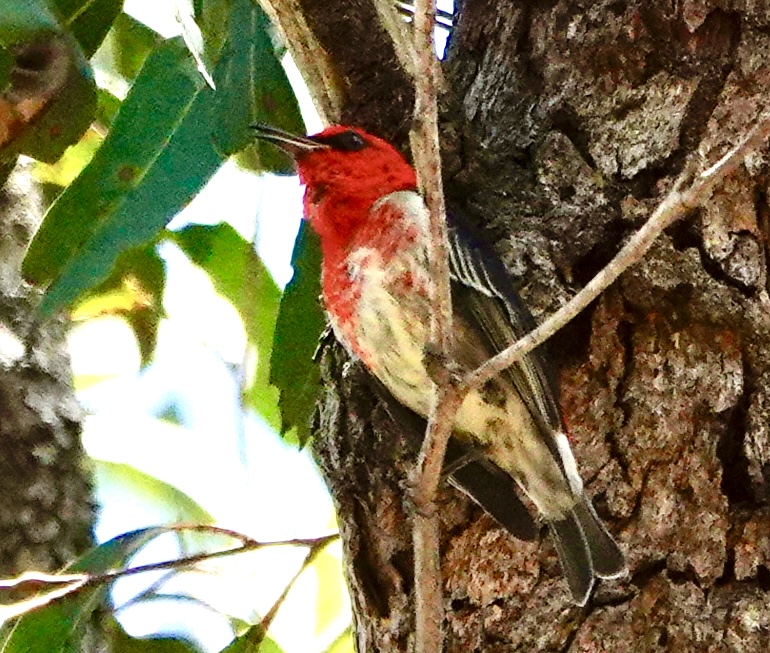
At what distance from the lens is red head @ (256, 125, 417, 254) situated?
73.4 inches

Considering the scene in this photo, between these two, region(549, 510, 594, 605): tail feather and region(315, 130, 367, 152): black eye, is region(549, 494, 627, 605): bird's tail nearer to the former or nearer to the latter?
region(549, 510, 594, 605): tail feather

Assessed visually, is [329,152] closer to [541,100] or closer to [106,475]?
[541,100]

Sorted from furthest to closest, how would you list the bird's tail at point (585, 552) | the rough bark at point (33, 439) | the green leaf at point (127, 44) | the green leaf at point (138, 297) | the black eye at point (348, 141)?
the green leaf at point (127, 44) → the green leaf at point (138, 297) → the rough bark at point (33, 439) → the black eye at point (348, 141) → the bird's tail at point (585, 552)

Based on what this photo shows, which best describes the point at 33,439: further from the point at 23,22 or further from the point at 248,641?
the point at 23,22

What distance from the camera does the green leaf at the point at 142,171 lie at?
175 centimetres

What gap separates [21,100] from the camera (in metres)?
1.88

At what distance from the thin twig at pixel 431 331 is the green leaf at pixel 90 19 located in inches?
40.4

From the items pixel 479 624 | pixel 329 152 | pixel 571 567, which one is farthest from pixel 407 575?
pixel 329 152

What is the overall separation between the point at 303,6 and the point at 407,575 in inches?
34.5

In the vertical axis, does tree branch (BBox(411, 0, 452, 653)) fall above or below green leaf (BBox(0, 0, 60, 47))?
below

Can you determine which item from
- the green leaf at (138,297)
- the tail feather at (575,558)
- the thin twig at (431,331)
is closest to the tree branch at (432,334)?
the thin twig at (431,331)

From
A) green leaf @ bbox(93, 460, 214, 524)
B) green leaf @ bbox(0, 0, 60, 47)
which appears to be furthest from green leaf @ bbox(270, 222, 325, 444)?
green leaf @ bbox(93, 460, 214, 524)

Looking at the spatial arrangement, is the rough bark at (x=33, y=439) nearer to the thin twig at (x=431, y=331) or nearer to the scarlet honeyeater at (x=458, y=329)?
the scarlet honeyeater at (x=458, y=329)

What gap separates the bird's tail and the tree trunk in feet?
0.14
